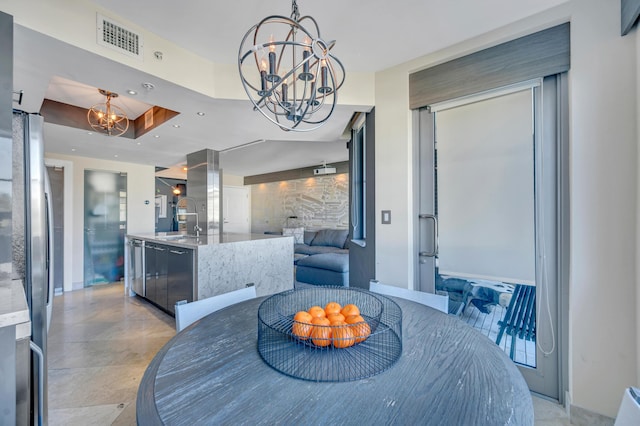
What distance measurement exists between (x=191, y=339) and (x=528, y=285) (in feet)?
6.63

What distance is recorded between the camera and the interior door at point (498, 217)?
1745 millimetres

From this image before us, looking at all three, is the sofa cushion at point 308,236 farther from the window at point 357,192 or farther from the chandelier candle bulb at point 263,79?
the chandelier candle bulb at point 263,79

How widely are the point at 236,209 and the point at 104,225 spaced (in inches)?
127

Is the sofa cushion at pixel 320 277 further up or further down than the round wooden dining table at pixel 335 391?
further down

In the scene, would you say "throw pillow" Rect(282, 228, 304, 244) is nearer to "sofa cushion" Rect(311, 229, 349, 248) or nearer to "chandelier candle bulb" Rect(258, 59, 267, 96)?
"sofa cushion" Rect(311, 229, 349, 248)

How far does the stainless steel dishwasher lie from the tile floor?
20cm

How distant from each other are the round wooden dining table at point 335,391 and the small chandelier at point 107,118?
3.04 m

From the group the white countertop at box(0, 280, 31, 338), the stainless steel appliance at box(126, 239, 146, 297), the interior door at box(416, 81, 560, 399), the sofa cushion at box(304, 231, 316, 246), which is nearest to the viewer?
the white countertop at box(0, 280, 31, 338)

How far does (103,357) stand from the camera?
2.35 metres

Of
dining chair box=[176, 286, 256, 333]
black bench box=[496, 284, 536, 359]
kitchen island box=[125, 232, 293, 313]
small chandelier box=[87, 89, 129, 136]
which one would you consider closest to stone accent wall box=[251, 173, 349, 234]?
kitchen island box=[125, 232, 293, 313]

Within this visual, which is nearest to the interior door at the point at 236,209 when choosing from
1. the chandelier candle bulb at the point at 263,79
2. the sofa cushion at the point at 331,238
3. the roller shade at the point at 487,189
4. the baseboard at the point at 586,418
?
the sofa cushion at the point at 331,238

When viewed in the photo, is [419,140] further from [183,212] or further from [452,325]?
[183,212]

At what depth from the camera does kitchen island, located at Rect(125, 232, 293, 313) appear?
269 centimetres

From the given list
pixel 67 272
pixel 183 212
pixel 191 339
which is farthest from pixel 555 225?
pixel 67 272
